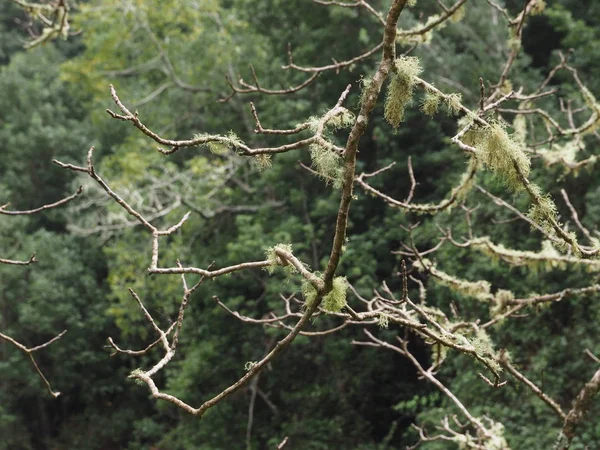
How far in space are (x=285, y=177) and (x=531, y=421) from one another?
444cm

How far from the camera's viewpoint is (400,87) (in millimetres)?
1691

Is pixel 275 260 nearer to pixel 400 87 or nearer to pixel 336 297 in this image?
pixel 336 297

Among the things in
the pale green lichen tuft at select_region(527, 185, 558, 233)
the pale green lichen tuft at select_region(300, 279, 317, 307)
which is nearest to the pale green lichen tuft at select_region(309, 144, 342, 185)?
the pale green lichen tuft at select_region(300, 279, 317, 307)

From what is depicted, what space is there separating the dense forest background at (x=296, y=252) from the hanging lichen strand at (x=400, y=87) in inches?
176

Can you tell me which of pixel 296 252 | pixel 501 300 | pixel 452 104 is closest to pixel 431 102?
pixel 452 104

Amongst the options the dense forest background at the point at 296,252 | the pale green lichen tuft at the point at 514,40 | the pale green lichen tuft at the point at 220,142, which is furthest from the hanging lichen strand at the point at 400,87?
the dense forest background at the point at 296,252

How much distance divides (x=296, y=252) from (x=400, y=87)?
6713 millimetres

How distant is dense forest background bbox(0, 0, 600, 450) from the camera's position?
652cm

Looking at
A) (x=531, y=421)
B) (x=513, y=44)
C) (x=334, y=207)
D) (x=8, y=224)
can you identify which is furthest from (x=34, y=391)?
(x=513, y=44)

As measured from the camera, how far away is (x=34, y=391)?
37.0 feet

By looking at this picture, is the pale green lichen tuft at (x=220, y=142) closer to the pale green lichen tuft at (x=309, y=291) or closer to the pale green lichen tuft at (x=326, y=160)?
the pale green lichen tuft at (x=326, y=160)

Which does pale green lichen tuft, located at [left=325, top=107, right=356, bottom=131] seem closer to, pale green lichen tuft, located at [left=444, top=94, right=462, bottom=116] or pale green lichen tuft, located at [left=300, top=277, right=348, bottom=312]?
pale green lichen tuft, located at [left=444, top=94, right=462, bottom=116]

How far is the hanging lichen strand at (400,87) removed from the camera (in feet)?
5.44

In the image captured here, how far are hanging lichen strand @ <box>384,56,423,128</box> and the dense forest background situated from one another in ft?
14.7
